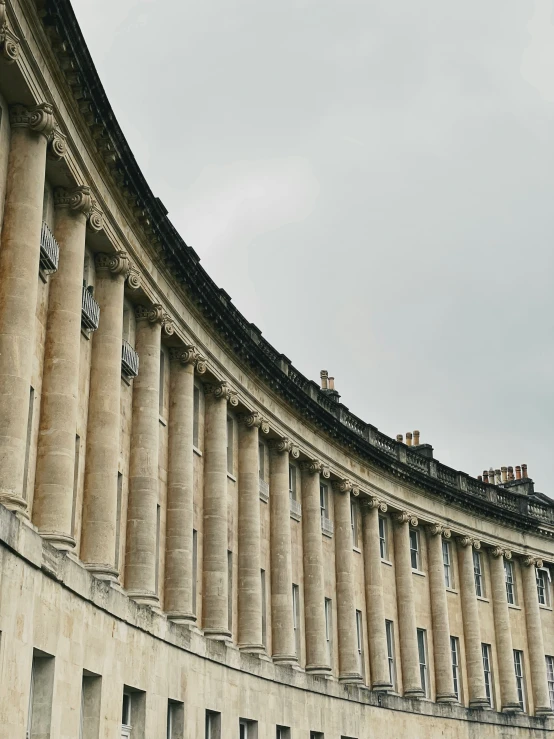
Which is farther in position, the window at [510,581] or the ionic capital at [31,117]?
the window at [510,581]

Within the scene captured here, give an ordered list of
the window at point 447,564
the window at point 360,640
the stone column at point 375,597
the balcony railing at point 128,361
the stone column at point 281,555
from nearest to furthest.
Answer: the balcony railing at point 128,361
the stone column at point 281,555
the window at point 360,640
the stone column at point 375,597
the window at point 447,564

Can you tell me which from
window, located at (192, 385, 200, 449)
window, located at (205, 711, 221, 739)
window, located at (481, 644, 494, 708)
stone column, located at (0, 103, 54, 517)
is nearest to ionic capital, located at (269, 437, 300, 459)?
window, located at (192, 385, 200, 449)

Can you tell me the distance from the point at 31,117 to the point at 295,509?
24.2 m

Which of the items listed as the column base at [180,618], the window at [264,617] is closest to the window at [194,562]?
the column base at [180,618]

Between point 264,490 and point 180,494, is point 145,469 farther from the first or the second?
point 264,490

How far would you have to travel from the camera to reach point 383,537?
166ft

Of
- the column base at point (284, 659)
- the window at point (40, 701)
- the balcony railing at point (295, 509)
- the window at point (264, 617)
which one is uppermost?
the balcony railing at point (295, 509)

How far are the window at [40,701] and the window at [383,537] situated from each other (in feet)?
103

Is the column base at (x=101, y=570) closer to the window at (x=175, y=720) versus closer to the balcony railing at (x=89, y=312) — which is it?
the window at (x=175, y=720)

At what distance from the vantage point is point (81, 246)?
24.9 metres

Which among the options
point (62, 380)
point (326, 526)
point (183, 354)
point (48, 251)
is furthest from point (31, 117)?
point (326, 526)

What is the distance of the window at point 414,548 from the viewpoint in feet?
171

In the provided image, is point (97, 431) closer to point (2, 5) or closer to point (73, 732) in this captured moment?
point (73, 732)

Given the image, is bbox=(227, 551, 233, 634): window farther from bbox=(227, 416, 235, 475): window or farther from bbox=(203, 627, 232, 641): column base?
Result: bbox=(227, 416, 235, 475): window
